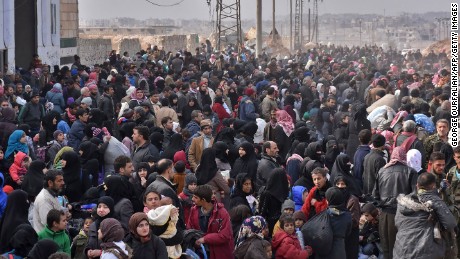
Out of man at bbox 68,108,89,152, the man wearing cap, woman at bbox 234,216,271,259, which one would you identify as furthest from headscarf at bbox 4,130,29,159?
the man wearing cap

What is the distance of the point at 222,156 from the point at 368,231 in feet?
6.74

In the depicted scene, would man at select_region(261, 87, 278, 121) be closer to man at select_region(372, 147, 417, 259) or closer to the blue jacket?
the blue jacket

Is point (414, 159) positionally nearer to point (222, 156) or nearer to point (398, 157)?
point (398, 157)

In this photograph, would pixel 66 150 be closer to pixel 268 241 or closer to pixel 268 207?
pixel 268 207

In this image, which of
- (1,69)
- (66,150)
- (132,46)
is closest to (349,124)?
(66,150)

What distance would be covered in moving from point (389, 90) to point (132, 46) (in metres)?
31.1

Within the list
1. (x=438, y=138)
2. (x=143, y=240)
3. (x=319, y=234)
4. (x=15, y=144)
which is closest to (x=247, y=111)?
(x=438, y=138)

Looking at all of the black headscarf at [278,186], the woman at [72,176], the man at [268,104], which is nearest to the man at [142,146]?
the woman at [72,176]

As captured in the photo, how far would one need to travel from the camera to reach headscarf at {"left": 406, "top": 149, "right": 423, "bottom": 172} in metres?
11.6

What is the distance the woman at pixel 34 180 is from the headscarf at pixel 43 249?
8.88ft

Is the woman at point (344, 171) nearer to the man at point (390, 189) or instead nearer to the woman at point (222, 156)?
the man at point (390, 189)

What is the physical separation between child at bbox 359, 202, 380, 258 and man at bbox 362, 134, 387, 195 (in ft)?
2.53

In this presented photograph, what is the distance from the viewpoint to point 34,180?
10531 millimetres

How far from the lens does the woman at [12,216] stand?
9047 mm
